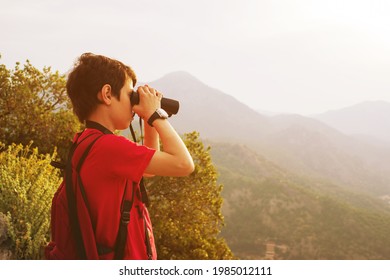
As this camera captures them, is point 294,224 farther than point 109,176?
Yes

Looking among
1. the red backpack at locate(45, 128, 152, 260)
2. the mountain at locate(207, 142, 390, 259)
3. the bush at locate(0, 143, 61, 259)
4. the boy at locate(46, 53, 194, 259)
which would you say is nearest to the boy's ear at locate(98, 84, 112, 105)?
the boy at locate(46, 53, 194, 259)

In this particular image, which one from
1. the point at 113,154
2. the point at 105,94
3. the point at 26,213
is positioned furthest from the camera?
the point at 26,213

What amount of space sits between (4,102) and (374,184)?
16134 cm

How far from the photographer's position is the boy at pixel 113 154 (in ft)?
6.25

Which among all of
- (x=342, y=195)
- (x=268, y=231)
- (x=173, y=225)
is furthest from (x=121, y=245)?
(x=342, y=195)

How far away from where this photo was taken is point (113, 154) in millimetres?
1896

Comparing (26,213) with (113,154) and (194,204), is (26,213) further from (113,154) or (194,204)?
(194,204)

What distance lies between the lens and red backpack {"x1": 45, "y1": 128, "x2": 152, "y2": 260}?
6.24 ft

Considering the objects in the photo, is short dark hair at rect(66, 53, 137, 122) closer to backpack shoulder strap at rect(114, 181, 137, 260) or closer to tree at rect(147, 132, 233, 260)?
backpack shoulder strap at rect(114, 181, 137, 260)

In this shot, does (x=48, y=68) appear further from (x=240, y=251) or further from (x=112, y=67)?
(x=240, y=251)

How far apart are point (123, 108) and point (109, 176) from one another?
363mm

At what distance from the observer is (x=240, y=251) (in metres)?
66.7

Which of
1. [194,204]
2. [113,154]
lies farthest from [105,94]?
[194,204]

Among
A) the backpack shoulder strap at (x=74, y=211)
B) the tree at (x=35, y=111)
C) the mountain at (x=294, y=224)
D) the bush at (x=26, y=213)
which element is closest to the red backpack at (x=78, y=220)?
the backpack shoulder strap at (x=74, y=211)
